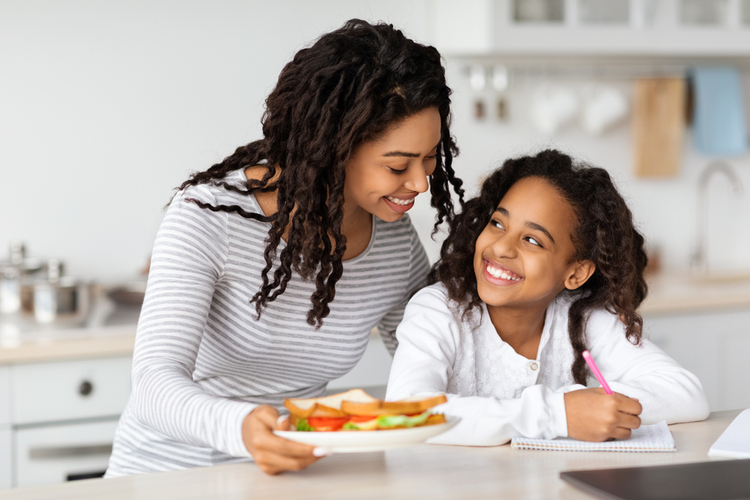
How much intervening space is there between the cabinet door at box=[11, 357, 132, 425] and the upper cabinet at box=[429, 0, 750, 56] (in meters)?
1.53

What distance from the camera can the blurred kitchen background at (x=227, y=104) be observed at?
2332 mm

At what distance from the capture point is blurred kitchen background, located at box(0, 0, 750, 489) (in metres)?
2.33

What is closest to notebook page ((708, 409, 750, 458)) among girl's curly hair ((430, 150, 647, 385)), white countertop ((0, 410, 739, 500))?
white countertop ((0, 410, 739, 500))

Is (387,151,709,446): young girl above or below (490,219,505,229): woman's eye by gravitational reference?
below

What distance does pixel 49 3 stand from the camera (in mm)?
2326

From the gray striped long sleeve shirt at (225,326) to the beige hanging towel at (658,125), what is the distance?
173cm

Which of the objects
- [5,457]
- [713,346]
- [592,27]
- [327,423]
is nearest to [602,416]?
[327,423]

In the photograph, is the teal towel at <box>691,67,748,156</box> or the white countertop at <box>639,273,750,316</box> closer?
the white countertop at <box>639,273,750,316</box>

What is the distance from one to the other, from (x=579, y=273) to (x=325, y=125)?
570 mm

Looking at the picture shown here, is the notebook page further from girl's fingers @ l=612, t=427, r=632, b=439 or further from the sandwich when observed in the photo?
the sandwich

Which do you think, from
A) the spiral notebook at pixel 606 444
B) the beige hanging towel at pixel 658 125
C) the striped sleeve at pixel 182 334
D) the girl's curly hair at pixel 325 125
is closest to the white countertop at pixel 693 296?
the beige hanging towel at pixel 658 125

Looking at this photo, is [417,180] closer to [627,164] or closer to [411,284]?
[411,284]

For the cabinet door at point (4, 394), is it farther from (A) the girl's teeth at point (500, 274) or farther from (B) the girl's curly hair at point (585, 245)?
(A) the girl's teeth at point (500, 274)

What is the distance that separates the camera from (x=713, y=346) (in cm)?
245
